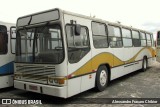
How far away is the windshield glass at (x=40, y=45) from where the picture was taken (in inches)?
240

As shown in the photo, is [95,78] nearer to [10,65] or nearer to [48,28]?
[48,28]

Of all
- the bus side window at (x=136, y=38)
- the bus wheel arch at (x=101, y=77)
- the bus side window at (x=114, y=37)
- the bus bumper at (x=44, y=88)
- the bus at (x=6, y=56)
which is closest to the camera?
the bus bumper at (x=44, y=88)

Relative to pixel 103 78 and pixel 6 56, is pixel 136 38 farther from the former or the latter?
pixel 6 56

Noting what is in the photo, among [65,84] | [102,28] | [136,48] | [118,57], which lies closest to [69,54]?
[65,84]

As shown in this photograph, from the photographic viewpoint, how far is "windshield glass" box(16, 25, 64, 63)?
20.0ft

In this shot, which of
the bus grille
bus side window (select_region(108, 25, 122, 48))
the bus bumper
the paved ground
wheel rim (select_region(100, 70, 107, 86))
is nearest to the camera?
the bus bumper

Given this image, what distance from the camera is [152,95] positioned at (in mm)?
7480

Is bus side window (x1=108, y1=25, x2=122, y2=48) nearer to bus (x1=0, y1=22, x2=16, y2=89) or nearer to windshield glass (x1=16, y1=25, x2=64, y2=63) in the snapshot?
windshield glass (x1=16, y1=25, x2=64, y2=63)

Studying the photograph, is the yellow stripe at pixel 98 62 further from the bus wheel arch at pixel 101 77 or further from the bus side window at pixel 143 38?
the bus side window at pixel 143 38

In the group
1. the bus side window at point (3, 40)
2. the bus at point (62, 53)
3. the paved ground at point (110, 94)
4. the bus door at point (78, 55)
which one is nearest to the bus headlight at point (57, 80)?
the bus at point (62, 53)

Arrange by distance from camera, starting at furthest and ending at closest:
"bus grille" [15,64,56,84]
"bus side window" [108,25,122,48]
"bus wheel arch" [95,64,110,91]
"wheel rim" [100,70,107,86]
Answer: "bus side window" [108,25,122,48]
"wheel rim" [100,70,107,86]
"bus wheel arch" [95,64,110,91]
"bus grille" [15,64,56,84]

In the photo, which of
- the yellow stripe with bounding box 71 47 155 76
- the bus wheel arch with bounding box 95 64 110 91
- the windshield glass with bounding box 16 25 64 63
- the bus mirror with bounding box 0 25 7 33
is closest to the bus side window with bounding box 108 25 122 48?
the yellow stripe with bounding box 71 47 155 76

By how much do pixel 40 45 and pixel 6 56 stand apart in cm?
214

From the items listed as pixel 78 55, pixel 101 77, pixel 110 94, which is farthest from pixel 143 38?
pixel 78 55
